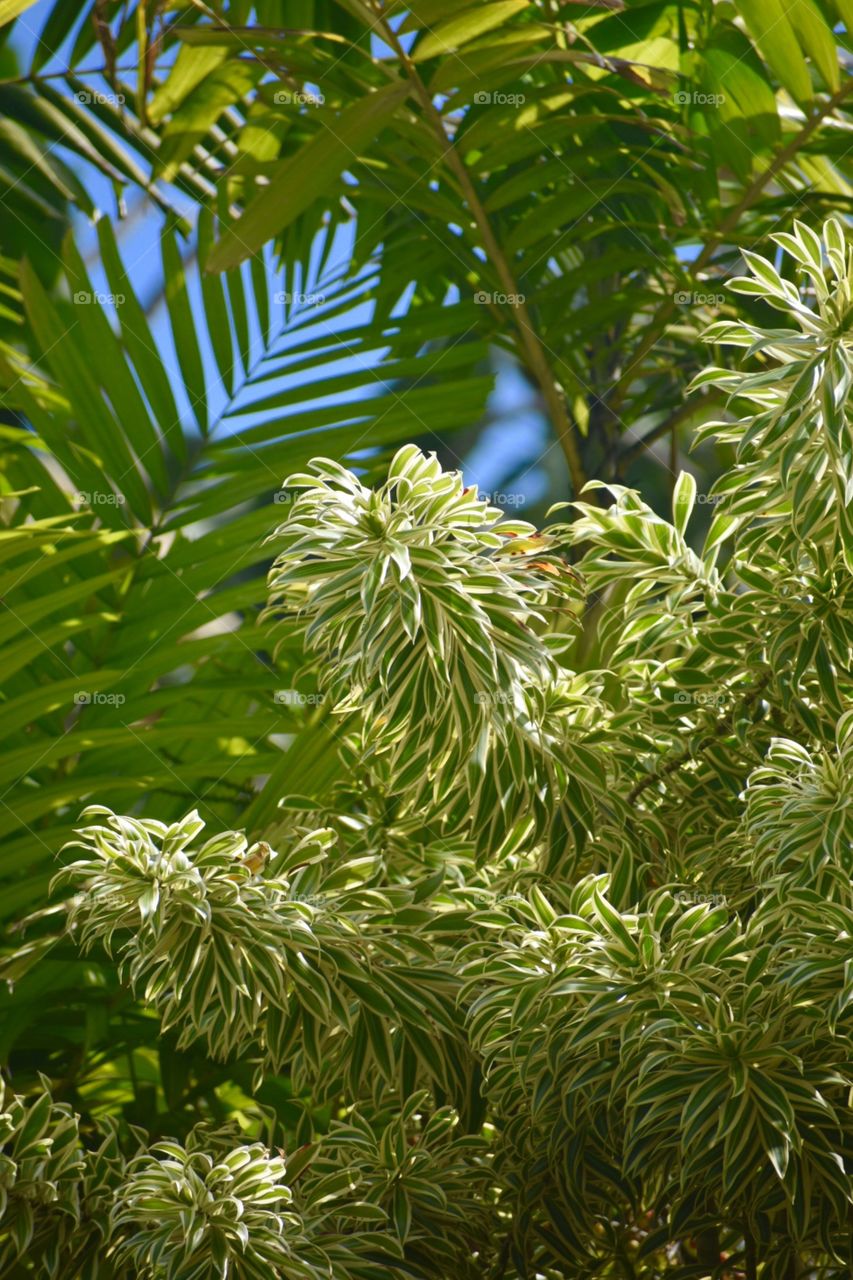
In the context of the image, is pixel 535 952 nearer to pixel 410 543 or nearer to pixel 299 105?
pixel 410 543

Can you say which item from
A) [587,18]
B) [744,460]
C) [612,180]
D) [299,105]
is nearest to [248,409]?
[299,105]

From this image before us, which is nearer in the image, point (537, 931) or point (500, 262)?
point (537, 931)

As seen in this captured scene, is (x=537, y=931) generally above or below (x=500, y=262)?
below

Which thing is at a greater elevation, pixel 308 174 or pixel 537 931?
pixel 308 174

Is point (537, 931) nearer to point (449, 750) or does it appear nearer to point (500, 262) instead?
Result: point (449, 750)

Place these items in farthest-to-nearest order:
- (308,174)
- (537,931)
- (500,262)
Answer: (500,262), (308,174), (537,931)

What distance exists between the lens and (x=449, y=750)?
3.15ft

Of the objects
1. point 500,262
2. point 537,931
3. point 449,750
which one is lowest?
point 537,931

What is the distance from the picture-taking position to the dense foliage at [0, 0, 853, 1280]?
0.84 m

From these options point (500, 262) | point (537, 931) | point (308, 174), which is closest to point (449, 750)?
point (537, 931)

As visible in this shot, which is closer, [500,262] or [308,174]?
[308,174]

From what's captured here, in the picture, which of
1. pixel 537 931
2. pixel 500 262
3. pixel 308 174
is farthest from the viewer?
pixel 500 262

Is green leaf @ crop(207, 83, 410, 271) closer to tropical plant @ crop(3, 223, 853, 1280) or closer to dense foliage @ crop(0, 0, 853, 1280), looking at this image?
dense foliage @ crop(0, 0, 853, 1280)

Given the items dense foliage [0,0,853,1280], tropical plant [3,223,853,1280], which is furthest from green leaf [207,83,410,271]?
tropical plant [3,223,853,1280]
